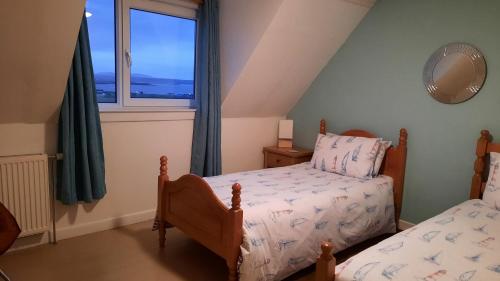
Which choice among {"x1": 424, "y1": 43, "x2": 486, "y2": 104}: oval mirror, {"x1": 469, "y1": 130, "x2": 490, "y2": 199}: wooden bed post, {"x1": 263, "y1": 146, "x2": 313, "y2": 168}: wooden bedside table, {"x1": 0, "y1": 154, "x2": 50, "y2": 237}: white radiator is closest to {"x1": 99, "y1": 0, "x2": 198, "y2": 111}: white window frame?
{"x1": 0, "y1": 154, "x2": 50, "y2": 237}: white radiator

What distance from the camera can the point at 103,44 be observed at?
287cm

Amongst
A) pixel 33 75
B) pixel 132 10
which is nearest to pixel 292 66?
pixel 132 10

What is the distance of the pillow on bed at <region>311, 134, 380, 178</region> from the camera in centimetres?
288

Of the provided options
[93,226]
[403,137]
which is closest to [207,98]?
[93,226]

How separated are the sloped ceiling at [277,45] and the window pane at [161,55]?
1.16 ft

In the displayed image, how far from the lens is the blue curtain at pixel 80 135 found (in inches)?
96.7

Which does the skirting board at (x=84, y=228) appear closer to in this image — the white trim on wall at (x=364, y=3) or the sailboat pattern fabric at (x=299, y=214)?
the sailboat pattern fabric at (x=299, y=214)

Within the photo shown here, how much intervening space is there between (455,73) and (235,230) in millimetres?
2026

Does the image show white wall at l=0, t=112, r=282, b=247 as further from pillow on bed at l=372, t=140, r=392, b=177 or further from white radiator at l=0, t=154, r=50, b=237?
pillow on bed at l=372, t=140, r=392, b=177

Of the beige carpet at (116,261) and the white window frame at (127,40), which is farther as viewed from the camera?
the white window frame at (127,40)

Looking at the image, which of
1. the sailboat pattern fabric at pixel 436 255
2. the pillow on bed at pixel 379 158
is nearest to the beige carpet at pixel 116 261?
the sailboat pattern fabric at pixel 436 255

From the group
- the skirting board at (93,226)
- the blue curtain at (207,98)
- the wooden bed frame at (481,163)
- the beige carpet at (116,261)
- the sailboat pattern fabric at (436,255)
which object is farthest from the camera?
the blue curtain at (207,98)

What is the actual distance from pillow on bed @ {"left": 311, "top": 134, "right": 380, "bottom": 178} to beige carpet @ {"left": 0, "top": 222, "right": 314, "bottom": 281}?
3.09 ft

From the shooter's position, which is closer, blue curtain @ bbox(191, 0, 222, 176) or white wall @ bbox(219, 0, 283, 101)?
white wall @ bbox(219, 0, 283, 101)
